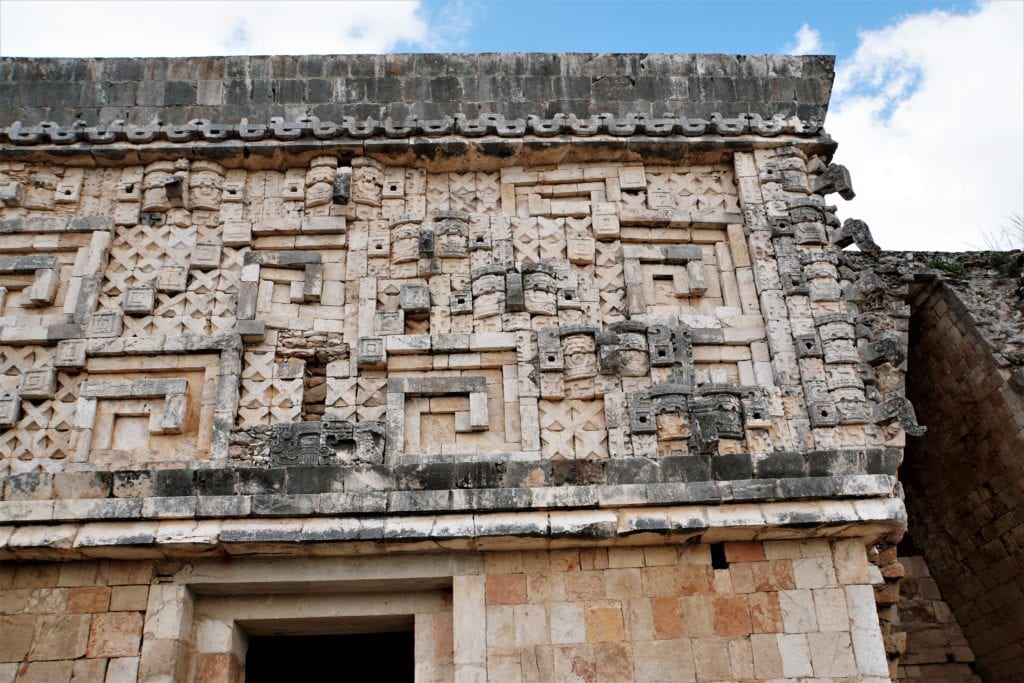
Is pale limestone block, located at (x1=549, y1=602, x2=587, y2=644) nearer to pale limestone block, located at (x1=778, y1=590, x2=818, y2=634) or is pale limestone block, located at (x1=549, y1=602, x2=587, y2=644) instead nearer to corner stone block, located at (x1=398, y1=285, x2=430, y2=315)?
pale limestone block, located at (x1=778, y1=590, x2=818, y2=634)

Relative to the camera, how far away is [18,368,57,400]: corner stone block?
22.5ft

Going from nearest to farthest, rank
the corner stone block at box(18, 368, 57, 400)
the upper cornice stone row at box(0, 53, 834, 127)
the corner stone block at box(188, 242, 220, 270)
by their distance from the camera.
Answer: the corner stone block at box(18, 368, 57, 400), the corner stone block at box(188, 242, 220, 270), the upper cornice stone row at box(0, 53, 834, 127)

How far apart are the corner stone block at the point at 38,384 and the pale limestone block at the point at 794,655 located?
5.54 metres

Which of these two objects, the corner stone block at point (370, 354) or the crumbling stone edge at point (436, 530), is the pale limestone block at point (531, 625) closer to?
the crumbling stone edge at point (436, 530)

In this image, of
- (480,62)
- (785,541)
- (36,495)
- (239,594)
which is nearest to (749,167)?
(480,62)

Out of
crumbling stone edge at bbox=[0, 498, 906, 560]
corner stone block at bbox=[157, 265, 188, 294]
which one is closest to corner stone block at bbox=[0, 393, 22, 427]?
crumbling stone edge at bbox=[0, 498, 906, 560]

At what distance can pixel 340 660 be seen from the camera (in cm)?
1022

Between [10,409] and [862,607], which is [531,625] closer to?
[862,607]

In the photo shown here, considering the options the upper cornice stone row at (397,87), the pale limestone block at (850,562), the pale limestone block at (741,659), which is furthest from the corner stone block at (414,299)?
the pale limestone block at (850,562)

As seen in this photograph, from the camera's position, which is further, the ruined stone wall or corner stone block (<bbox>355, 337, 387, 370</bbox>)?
the ruined stone wall

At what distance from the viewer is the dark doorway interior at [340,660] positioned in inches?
373

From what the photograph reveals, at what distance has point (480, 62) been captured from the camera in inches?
329

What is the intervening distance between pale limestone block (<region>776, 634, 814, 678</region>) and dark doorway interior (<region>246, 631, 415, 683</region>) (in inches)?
177

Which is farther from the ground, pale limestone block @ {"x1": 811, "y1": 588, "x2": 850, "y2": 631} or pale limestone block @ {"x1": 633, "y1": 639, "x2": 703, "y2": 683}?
pale limestone block @ {"x1": 811, "y1": 588, "x2": 850, "y2": 631}
